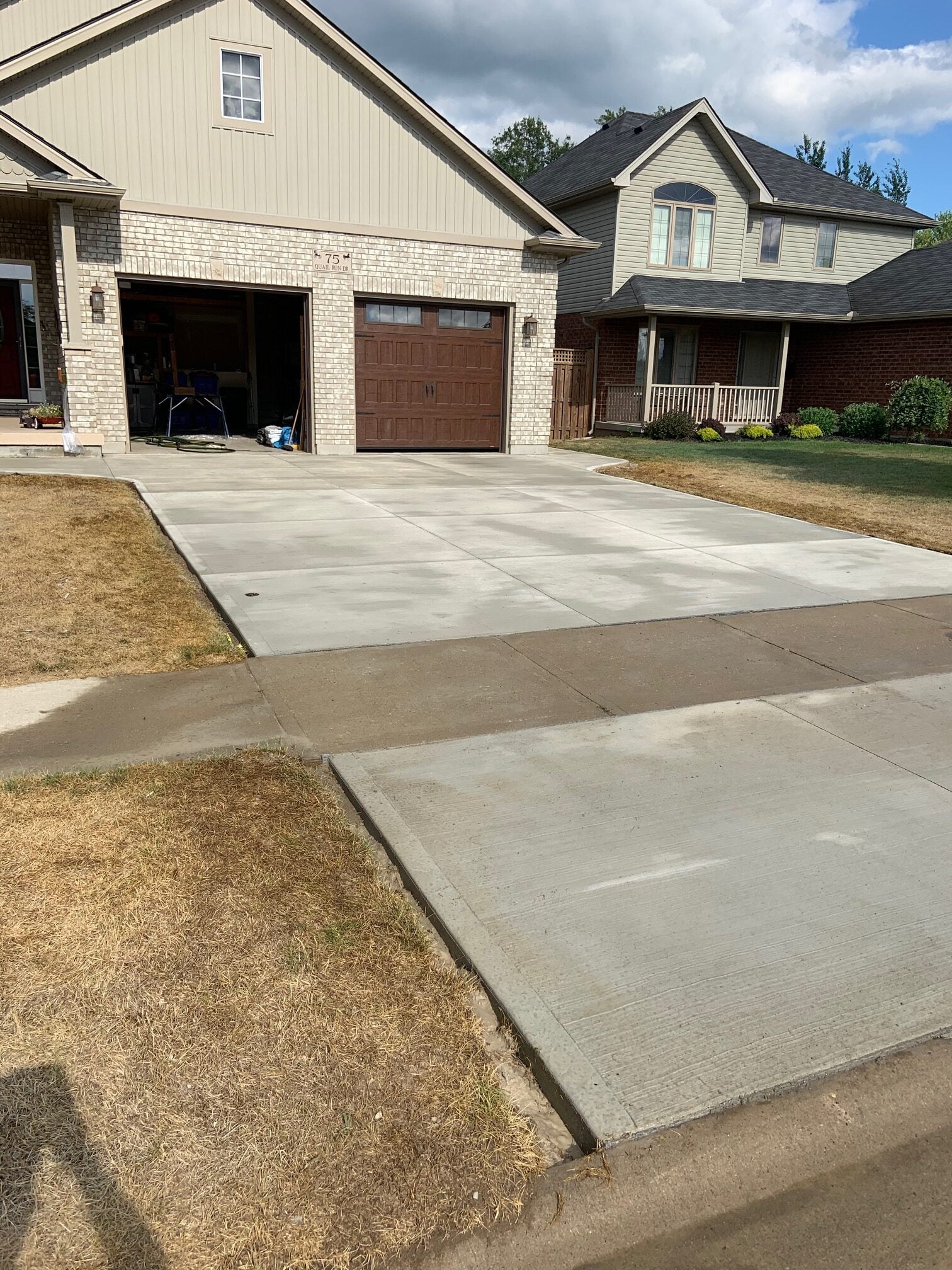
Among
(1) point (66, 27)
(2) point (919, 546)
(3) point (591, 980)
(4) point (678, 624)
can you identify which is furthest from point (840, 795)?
(1) point (66, 27)

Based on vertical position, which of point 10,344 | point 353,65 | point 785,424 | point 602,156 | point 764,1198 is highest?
point 602,156

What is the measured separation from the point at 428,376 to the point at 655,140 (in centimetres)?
1011

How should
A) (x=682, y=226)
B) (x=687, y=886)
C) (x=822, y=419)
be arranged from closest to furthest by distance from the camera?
1. (x=687, y=886)
2. (x=822, y=419)
3. (x=682, y=226)

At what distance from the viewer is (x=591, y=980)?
9.21ft

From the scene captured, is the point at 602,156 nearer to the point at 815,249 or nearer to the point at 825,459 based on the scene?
the point at 815,249

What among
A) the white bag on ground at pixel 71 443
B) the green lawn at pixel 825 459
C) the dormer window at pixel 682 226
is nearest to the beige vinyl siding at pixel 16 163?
the white bag on ground at pixel 71 443

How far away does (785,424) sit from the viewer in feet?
78.6

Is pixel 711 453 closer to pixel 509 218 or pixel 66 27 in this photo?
pixel 509 218

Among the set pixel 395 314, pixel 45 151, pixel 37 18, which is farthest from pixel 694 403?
pixel 37 18

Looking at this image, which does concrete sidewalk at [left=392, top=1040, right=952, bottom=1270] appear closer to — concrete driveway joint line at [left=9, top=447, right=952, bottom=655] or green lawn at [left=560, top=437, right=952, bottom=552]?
concrete driveway joint line at [left=9, top=447, right=952, bottom=655]

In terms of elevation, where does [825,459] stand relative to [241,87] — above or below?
below

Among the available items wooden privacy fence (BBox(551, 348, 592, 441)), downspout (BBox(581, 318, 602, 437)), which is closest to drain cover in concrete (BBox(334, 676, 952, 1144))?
wooden privacy fence (BBox(551, 348, 592, 441))

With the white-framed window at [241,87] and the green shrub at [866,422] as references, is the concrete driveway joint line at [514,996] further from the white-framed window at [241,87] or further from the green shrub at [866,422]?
the green shrub at [866,422]

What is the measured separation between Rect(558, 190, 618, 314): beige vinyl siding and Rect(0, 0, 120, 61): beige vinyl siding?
1170 cm
